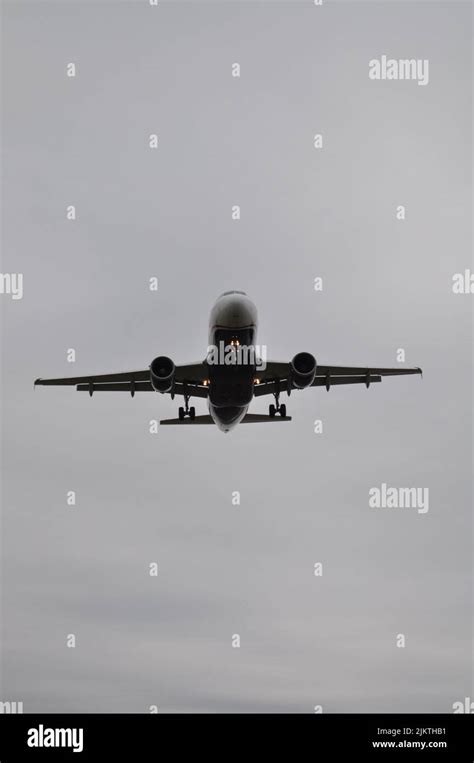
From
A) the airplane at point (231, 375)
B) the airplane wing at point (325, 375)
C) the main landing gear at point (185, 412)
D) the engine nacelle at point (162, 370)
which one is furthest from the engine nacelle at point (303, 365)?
the main landing gear at point (185, 412)

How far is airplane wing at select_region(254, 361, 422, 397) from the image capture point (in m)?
Result: 41.4

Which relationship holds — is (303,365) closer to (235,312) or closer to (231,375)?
(231,375)

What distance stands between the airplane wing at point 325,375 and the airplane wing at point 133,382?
2.67 metres

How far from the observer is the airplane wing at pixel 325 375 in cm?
4138

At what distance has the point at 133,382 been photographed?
43812 millimetres

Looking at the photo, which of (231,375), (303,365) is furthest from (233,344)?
(303,365)

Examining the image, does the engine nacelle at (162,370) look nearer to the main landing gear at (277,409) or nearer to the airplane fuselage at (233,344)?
the airplane fuselage at (233,344)

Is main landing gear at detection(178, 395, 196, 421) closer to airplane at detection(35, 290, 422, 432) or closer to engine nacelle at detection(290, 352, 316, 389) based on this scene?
airplane at detection(35, 290, 422, 432)

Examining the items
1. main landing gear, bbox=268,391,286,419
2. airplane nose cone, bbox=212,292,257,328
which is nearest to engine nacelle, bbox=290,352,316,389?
airplane nose cone, bbox=212,292,257,328
